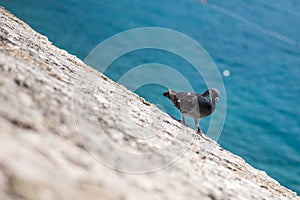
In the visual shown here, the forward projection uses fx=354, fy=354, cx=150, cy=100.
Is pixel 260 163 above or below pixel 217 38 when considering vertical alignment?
below

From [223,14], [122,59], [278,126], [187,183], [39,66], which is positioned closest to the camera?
[187,183]

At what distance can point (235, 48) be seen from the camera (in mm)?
14492

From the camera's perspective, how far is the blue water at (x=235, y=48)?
964cm

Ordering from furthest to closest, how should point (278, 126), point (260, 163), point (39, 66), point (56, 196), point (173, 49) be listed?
point (173, 49)
point (278, 126)
point (260, 163)
point (39, 66)
point (56, 196)

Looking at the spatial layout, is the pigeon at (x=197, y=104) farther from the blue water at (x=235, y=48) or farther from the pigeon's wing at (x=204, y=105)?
the blue water at (x=235, y=48)

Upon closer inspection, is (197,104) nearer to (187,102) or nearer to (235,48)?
(187,102)

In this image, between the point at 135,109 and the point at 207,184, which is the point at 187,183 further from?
the point at 135,109

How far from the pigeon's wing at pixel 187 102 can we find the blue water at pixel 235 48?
4.70 meters

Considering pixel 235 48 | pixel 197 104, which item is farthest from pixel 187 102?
pixel 235 48

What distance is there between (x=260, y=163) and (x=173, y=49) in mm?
6820

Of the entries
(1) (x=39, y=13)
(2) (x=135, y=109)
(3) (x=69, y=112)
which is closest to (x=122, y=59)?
(1) (x=39, y=13)

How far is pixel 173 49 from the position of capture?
14.3m

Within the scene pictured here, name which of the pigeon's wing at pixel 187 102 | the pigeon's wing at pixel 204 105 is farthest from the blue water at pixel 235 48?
the pigeon's wing at pixel 204 105

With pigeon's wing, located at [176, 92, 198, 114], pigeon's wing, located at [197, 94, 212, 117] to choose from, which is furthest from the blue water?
pigeon's wing, located at [197, 94, 212, 117]
